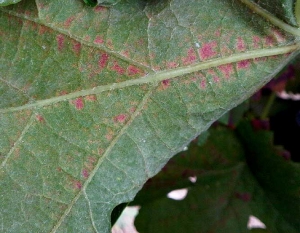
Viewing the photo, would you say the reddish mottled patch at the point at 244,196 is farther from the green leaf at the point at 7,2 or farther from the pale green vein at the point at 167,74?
the green leaf at the point at 7,2

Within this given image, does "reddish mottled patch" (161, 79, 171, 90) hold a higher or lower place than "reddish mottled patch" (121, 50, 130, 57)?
lower

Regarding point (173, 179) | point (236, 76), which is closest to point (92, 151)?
point (236, 76)

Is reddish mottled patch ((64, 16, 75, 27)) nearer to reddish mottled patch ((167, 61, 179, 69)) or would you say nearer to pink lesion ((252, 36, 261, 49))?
reddish mottled patch ((167, 61, 179, 69))

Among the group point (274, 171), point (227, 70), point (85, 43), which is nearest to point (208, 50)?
point (227, 70)

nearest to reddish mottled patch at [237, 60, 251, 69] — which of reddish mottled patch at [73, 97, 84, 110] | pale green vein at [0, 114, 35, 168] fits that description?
reddish mottled patch at [73, 97, 84, 110]

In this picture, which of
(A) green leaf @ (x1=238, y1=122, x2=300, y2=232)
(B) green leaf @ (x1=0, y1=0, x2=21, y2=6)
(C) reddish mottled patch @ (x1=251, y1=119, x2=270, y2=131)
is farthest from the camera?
(C) reddish mottled patch @ (x1=251, y1=119, x2=270, y2=131)

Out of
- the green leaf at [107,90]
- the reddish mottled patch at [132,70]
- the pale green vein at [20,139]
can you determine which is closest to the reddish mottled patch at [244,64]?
the green leaf at [107,90]

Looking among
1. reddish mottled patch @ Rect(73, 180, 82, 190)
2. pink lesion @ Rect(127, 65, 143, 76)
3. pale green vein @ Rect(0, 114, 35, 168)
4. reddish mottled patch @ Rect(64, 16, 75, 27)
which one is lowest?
reddish mottled patch @ Rect(73, 180, 82, 190)

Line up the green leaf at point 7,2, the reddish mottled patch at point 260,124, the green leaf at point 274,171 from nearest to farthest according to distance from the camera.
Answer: the green leaf at point 7,2 → the green leaf at point 274,171 → the reddish mottled patch at point 260,124

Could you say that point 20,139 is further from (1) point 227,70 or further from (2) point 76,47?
(1) point 227,70
